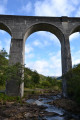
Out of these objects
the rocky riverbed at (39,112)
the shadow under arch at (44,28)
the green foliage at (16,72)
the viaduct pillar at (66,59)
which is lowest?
the rocky riverbed at (39,112)

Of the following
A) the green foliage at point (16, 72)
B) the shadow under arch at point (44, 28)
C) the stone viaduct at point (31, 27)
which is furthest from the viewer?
the shadow under arch at point (44, 28)

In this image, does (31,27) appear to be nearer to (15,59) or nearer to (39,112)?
(15,59)

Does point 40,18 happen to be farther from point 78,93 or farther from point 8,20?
point 78,93

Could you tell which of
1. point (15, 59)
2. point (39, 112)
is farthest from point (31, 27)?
point (39, 112)

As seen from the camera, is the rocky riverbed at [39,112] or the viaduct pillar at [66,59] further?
the viaduct pillar at [66,59]

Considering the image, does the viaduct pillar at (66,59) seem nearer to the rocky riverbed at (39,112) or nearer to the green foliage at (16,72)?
the rocky riverbed at (39,112)

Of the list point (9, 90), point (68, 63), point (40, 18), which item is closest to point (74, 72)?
point (68, 63)

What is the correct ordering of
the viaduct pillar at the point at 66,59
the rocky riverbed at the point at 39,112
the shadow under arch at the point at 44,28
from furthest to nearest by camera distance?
the shadow under arch at the point at 44,28 → the viaduct pillar at the point at 66,59 → the rocky riverbed at the point at 39,112

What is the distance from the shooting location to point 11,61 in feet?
47.2

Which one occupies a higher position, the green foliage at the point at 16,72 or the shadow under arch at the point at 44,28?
the shadow under arch at the point at 44,28

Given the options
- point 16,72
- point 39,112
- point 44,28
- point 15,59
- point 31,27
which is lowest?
point 39,112

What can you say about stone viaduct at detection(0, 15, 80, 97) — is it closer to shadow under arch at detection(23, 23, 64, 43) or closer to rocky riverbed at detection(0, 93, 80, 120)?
shadow under arch at detection(23, 23, 64, 43)

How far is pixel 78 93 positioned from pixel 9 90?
901 centimetres

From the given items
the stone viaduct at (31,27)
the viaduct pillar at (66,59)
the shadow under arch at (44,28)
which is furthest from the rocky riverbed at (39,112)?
the shadow under arch at (44,28)
